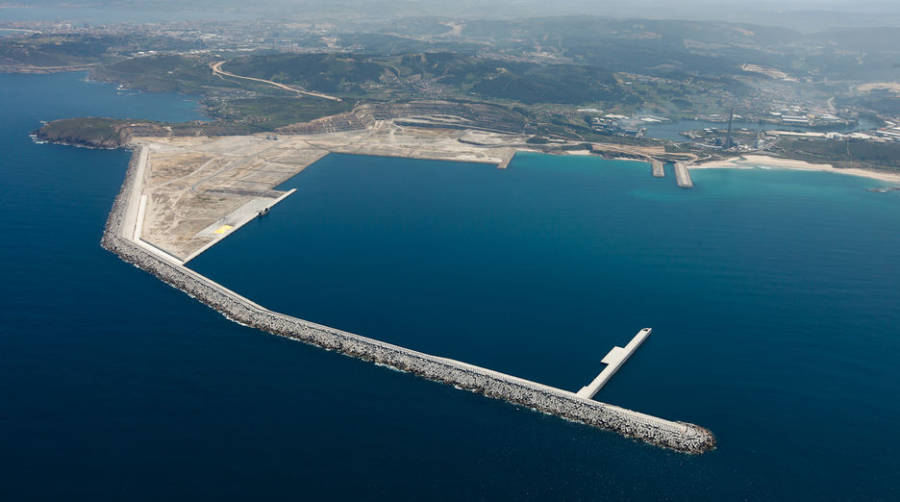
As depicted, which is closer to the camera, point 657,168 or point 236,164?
point 236,164

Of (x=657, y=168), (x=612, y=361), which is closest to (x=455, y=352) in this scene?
(x=612, y=361)

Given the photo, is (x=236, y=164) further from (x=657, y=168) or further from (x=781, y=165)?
(x=781, y=165)

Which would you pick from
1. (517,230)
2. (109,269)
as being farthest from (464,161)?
(109,269)

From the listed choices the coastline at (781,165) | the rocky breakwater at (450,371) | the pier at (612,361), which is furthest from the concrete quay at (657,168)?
the rocky breakwater at (450,371)

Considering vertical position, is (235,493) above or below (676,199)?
below

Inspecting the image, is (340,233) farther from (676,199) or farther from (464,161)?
(676,199)

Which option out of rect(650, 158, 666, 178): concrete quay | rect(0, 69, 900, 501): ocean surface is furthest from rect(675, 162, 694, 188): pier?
rect(0, 69, 900, 501): ocean surface

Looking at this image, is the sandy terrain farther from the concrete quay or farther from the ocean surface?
the concrete quay

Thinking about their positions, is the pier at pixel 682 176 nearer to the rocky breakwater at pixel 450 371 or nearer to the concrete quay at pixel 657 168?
the concrete quay at pixel 657 168
